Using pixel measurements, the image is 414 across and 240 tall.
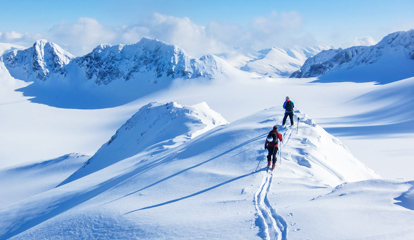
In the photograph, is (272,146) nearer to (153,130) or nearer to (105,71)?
(153,130)

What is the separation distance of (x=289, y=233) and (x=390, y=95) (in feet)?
262

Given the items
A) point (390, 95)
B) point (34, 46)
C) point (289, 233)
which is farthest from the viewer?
point (34, 46)

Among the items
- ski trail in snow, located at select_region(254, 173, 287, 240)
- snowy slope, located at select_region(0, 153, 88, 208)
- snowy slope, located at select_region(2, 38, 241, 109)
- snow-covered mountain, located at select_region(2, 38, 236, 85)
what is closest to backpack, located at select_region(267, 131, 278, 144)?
ski trail in snow, located at select_region(254, 173, 287, 240)

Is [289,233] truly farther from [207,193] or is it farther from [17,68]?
[17,68]

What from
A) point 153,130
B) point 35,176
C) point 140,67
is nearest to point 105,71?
point 140,67

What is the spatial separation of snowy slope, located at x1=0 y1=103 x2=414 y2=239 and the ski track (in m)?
0.02

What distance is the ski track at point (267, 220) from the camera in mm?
6254

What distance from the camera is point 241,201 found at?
27.7ft

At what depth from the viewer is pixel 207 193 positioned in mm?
9570

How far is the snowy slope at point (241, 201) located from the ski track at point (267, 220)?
0.08 ft

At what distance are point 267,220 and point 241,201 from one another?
156 cm

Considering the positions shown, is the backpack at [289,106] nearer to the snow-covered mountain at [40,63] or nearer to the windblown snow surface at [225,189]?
the windblown snow surface at [225,189]

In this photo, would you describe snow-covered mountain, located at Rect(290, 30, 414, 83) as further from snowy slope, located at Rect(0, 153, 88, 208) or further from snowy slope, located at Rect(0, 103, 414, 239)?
snowy slope, located at Rect(0, 103, 414, 239)

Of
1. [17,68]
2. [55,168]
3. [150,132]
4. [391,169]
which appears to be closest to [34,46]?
[17,68]
